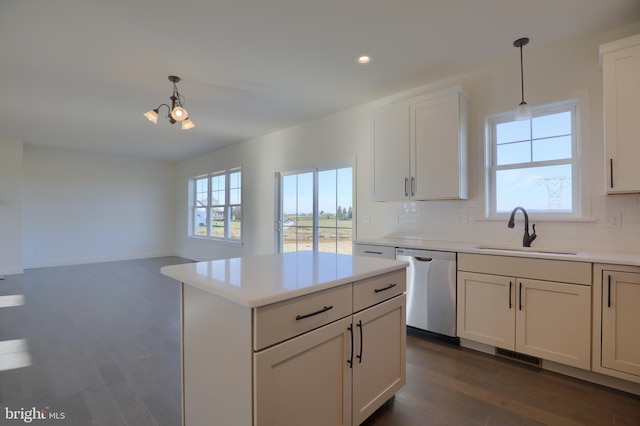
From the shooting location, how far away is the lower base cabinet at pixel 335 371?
48.3 inches

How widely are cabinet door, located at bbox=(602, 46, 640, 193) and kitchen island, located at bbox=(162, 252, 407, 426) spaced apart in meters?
1.78

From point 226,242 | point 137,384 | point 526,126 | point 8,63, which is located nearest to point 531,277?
point 526,126

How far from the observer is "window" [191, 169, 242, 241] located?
6586mm

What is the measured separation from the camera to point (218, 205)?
7211 mm

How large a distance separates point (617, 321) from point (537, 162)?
1.47m

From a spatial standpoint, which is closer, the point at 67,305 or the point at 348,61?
the point at 348,61

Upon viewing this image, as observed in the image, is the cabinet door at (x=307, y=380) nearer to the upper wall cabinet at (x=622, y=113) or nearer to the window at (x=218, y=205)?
the upper wall cabinet at (x=622, y=113)

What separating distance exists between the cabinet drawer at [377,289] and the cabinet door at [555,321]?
115cm

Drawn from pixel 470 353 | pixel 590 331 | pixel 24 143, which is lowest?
pixel 470 353

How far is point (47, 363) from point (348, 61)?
3.60 meters

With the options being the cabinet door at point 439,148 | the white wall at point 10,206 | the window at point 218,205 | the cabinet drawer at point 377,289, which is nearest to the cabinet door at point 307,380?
the cabinet drawer at point 377,289

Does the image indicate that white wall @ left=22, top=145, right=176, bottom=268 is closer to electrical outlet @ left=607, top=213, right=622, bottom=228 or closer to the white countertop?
the white countertop

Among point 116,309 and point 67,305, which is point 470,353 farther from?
point 67,305

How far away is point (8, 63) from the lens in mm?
2941
